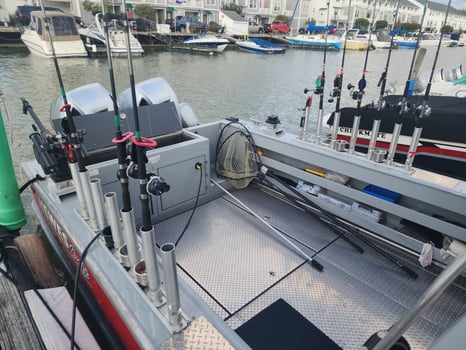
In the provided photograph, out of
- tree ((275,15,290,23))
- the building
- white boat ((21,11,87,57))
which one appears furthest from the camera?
tree ((275,15,290,23))

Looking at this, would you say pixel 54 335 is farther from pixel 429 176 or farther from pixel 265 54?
pixel 265 54

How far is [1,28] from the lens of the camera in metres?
21.4

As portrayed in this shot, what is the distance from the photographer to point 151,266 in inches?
48.4

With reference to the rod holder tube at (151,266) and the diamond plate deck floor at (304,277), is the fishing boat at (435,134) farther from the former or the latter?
the rod holder tube at (151,266)

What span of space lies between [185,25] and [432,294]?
34.5m

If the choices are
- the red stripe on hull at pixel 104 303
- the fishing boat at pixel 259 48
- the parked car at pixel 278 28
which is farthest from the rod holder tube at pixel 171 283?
the parked car at pixel 278 28

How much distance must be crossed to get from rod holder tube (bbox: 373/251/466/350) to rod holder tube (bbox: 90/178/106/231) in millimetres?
1369

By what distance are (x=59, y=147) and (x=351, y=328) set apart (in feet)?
6.95

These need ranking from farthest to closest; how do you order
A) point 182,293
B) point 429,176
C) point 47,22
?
point 429,176 < point 47,22 < point 182,293

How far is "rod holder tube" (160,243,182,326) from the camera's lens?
3.51 feet

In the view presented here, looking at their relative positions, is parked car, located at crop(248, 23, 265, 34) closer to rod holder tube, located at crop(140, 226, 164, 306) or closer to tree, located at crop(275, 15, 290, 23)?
tree, located at crop(275, 15, 290, 23)

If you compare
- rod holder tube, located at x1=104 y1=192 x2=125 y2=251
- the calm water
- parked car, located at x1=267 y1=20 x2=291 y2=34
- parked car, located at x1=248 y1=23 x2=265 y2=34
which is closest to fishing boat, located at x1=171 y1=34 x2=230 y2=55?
the calm water

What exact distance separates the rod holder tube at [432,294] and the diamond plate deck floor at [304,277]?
42.0 inches

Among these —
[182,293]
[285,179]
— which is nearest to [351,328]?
[182,293]
